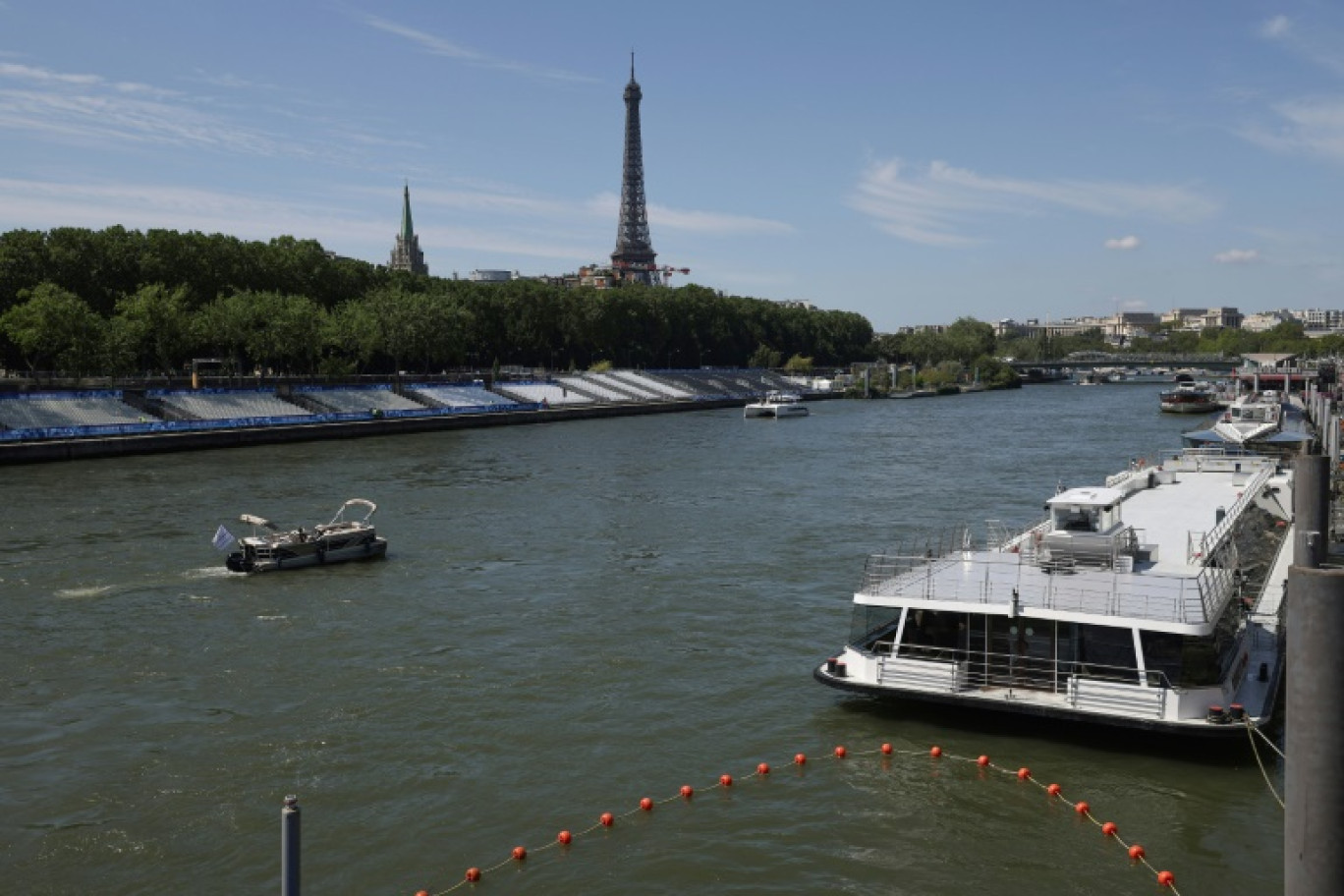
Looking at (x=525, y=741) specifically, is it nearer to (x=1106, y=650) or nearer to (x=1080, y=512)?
(x=1106, y=650)

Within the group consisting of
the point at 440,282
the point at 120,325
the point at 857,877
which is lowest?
the point at 857,877

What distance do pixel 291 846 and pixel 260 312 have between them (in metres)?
79.9

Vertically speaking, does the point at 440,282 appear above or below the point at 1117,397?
above

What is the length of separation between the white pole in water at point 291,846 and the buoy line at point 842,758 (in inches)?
184

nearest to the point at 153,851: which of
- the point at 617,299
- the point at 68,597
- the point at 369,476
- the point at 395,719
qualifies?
the point at 395,719

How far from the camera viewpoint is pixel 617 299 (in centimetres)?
14288

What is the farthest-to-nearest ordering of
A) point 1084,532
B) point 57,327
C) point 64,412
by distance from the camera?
point 57,327
point 64,412
point 1084,532

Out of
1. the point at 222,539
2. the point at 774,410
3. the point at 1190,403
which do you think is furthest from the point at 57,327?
the point at 1190,403

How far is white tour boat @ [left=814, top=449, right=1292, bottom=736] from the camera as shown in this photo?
15798mm

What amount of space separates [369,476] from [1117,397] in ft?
394

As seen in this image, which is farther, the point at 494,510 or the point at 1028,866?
the point at 494,510

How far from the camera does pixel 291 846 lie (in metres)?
7.86

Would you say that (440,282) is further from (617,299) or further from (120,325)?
(120,325)

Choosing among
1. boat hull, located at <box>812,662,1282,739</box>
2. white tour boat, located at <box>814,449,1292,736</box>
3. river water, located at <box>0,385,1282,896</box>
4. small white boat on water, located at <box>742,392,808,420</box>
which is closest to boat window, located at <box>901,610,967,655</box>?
white tour boat, located at <box>814,449,1292,736</box>
